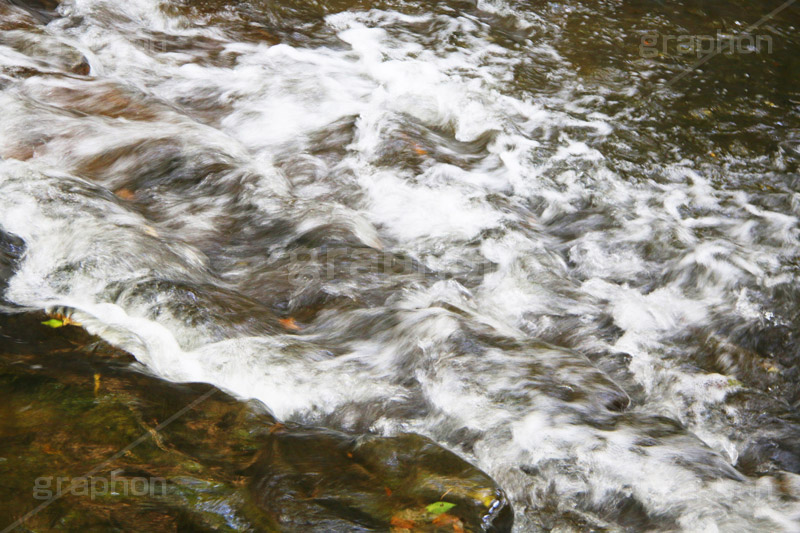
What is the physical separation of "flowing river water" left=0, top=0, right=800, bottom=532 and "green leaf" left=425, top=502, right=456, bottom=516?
0.65 meters

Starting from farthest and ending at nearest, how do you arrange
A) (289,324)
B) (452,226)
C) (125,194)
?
1. (452,226)
2. (125,194)
3. (289,324)

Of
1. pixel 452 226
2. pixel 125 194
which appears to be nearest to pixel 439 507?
pixel 452 226

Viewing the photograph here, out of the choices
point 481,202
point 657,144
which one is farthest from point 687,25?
point 481,202

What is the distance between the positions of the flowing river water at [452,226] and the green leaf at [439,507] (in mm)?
649

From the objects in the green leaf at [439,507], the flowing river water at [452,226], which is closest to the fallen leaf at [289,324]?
the flowing river water at [452,226]

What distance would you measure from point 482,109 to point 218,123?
100 inches

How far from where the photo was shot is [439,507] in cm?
257

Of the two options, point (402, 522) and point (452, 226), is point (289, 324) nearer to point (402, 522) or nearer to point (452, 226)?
point (452, 226)

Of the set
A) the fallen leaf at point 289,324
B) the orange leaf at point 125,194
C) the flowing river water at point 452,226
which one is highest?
the flowing river water at point 452,226

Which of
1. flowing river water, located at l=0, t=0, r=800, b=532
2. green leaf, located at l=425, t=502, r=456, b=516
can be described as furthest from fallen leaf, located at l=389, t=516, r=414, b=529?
flowing river water, located at l=0, t=0, r=800, b=532

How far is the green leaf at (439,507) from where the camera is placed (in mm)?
2553

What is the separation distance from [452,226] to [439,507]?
2.96m

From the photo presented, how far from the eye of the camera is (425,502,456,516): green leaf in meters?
2.55

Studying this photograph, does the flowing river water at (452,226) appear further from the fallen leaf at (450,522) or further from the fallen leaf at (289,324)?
the fallen leaf at (450,522)
